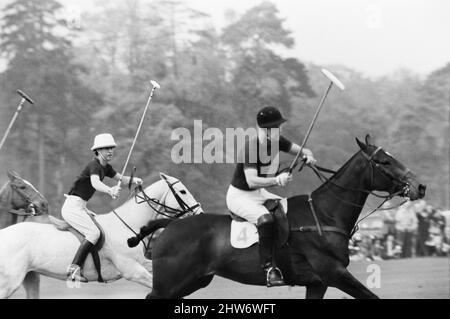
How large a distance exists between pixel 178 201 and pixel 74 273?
151cm

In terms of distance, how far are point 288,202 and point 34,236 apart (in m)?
2.96

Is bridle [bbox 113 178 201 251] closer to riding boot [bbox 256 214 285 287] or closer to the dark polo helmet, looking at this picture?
riding boot [bbox 256 214 285 287]

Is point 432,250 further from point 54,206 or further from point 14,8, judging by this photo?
point 14,8

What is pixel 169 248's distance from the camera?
7.68m

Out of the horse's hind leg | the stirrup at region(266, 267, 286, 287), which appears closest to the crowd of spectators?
the horse's hind leg

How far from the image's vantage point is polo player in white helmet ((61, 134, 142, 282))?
8.58 meters

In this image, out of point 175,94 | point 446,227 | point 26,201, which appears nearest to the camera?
point 26,201

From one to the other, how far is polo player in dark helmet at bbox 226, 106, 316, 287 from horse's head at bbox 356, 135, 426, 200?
1.94 ft

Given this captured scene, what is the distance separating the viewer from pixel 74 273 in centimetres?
857

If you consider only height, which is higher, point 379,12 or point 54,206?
point 379,12

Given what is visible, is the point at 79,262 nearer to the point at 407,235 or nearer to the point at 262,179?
the point at 262,179

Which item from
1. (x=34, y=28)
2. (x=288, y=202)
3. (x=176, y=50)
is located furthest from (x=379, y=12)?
(x=288, y=202)

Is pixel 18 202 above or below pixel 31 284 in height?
above

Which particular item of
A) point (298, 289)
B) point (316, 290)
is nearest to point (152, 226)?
A: point (316, 290)
